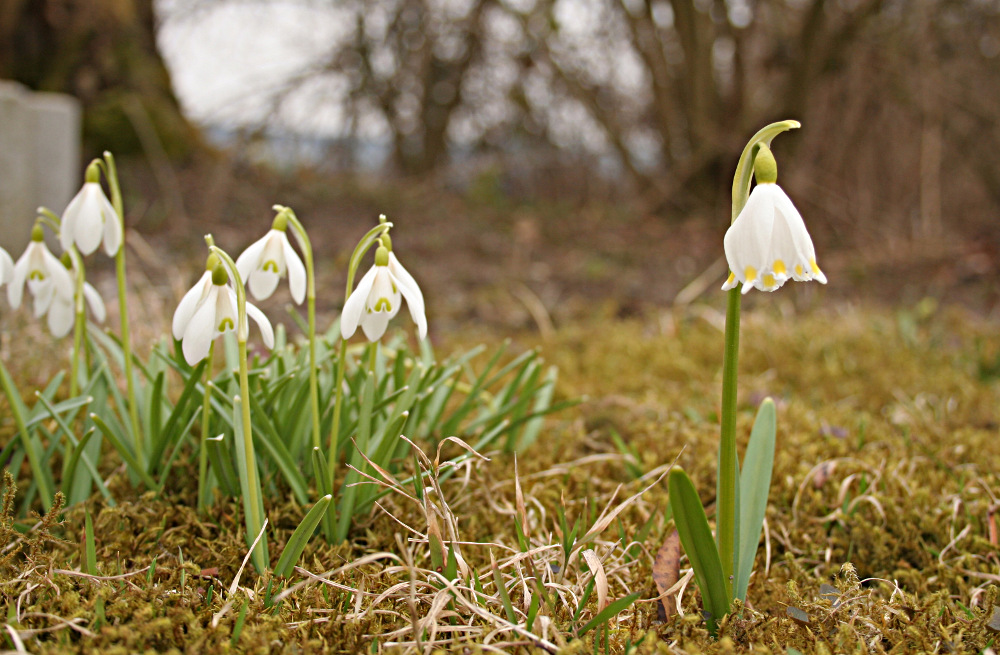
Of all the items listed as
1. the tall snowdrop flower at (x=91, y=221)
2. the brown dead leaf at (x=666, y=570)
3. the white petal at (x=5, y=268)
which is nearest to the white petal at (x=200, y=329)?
the tall snowdrop flower at (x=91, y=221)

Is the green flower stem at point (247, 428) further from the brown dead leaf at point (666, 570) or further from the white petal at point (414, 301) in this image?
the brown dead leaf at point (666, 570)

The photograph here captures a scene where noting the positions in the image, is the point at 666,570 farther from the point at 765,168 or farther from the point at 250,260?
the point at 250,260

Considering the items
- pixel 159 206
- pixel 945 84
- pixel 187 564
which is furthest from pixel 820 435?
pixel 945 84

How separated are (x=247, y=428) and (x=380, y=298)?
0.31m

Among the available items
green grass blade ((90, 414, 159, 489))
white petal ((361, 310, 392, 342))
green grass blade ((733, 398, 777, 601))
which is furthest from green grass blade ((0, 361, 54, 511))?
green grass blade ((733, 398, 777, 601))

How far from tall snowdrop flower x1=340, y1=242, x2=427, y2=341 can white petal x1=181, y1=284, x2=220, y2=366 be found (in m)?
0.21

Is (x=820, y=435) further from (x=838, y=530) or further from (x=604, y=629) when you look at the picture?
(x=604, y=629)

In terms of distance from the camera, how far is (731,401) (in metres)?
1.06

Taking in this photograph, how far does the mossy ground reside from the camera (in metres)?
1.11

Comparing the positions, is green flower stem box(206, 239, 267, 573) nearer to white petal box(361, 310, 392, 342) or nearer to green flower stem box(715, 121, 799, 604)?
white petal box(361, 310, 392, 342)

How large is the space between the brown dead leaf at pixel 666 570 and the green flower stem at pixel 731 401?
0.11m

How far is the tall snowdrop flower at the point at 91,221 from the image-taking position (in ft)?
4.35

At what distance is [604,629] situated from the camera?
108 centimetres

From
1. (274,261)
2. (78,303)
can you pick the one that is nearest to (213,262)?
(274,261)
